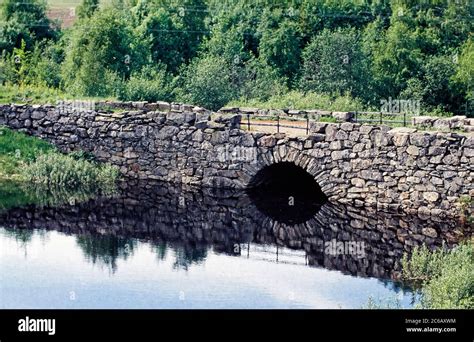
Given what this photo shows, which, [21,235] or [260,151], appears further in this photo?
[260,151]

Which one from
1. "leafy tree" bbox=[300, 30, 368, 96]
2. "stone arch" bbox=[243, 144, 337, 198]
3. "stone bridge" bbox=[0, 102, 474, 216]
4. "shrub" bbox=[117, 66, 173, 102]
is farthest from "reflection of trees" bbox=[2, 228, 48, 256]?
"leafy tree" bbox=[300, 30, 368, 96]

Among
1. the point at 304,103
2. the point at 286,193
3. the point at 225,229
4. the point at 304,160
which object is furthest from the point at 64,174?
the point at 304,103

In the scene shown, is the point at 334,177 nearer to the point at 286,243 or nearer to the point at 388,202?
the point at 388,202

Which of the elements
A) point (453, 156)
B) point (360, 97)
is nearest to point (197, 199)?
point (453, 156)

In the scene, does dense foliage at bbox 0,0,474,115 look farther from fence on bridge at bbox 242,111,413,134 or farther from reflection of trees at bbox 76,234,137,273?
reflection of trees at bbox 76,234,137,273

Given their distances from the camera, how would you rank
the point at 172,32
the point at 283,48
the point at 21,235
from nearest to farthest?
the point at 21,235 → the point at 283,48 → the point at 172,32

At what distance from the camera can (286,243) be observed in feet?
91.2

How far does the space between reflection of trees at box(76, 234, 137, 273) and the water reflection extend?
0.02m

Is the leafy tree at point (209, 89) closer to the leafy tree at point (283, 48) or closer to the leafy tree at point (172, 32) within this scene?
the leafy tree at point (283, 48)

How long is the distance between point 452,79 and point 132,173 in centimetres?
1389

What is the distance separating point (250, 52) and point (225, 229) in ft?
54.1

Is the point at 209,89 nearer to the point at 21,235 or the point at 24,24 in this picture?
the point at 24,24

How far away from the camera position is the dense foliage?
4047cm

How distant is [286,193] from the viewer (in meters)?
32.6
